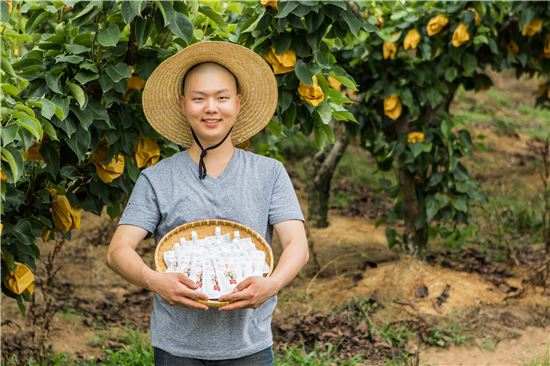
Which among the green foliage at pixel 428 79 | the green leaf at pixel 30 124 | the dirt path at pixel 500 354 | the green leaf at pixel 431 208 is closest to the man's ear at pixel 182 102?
the green leaf at pixel 30 124

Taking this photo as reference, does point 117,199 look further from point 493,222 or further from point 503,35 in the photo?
point 493,222

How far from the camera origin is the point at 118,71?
2424mm

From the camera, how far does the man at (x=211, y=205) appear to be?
1.88m

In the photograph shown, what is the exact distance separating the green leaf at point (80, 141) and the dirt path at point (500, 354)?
172cm

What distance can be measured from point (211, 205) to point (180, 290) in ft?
0.87

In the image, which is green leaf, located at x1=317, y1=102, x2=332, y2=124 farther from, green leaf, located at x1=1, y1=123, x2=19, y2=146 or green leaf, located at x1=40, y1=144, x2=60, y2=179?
green leaf, located at x1=1, y1=123, x2=19, y2=146

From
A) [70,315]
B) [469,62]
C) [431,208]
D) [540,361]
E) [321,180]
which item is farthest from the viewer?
[321,180]

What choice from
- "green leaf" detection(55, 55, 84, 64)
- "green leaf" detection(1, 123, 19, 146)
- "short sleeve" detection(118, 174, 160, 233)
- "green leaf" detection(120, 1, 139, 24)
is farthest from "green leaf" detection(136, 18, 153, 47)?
"short sleeve" detection(118, 174, 160, 233)

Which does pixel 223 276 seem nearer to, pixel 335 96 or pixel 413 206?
pixel 335 96

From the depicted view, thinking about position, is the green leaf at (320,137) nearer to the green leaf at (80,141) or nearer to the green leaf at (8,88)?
the green leaf at (80,141)

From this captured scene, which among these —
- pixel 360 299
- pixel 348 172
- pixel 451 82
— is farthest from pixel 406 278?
pixel 348 172

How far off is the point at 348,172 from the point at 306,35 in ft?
15.5

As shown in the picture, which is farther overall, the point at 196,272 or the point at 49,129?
the point at 49,129

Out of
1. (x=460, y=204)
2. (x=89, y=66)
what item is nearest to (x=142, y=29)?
(x=89, y=66)
